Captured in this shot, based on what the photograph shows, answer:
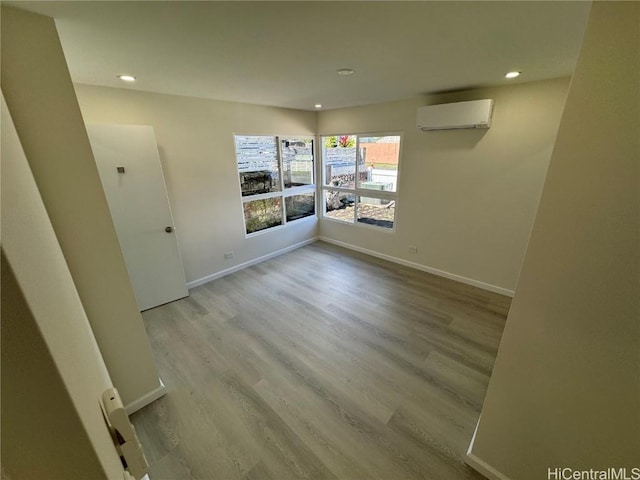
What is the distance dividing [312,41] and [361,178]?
2.87 meters

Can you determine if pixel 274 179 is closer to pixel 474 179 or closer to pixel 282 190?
pixel 282 190

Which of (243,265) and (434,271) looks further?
(243,265)

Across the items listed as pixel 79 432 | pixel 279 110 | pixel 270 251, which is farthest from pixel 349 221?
pixel 79 432

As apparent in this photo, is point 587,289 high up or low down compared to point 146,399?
up

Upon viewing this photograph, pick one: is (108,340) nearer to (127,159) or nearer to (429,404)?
(127,159)

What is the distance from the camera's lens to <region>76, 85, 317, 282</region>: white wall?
260 cm

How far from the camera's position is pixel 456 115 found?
293 cm

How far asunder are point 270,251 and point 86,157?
10.1 ft

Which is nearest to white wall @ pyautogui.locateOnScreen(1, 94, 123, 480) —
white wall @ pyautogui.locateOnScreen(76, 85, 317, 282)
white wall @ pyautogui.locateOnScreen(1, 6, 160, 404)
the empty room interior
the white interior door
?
the empty room interior

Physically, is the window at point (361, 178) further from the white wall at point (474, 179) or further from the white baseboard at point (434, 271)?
the white baseboard at point (434, 271)

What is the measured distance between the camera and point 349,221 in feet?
15.2

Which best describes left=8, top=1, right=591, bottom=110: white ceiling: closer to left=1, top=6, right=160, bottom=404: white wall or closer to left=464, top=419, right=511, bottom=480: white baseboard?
left=1, top=6, right=160, bottom=404: white wall

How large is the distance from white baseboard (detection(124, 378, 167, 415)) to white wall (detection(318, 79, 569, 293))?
3409 millimetres

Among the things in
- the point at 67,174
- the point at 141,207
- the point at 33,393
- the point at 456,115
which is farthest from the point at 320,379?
the point at 456,115
